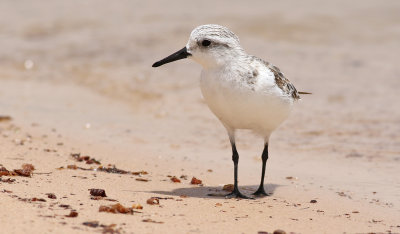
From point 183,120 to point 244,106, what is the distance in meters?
5.14

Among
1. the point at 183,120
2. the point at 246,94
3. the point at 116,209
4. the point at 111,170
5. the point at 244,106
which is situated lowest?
the point at 116,209

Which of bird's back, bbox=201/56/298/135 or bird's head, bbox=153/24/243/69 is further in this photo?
bird's head, bbox=153/24/243/69

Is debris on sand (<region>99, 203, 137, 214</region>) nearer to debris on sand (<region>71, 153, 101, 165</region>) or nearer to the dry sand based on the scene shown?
the dry sand

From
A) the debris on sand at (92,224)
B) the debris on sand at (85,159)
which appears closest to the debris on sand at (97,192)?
the debris on sand at (92,224)

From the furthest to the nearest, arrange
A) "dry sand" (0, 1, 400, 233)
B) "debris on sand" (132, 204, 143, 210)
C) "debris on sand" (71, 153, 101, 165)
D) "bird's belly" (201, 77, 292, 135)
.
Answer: "debris on sand" (71, 153, 101, 165) → "bird's belly" (201, 77, 292, 135) → "dry sand" (0, 1, 400, 233) → "debris on sand" (132, 204, 143, 210)

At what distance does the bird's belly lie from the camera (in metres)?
6.22

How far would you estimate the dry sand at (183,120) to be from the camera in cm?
576

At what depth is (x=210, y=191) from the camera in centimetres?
693

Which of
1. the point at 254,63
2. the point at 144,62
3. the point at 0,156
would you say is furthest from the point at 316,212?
the point at 144,62

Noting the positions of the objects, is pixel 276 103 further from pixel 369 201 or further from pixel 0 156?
pixel 0 156

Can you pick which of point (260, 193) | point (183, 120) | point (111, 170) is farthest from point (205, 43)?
point (183, 120)

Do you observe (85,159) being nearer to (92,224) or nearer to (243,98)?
(243,98)

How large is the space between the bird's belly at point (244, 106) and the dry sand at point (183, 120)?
2.64 ft

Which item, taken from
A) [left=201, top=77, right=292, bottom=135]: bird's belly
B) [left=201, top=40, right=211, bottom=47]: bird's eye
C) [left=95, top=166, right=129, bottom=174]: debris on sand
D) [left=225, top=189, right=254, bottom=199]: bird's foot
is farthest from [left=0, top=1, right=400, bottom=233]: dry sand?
[left=201, top=40, right=211, bottom=47]: bird's eye
